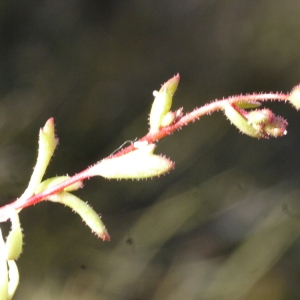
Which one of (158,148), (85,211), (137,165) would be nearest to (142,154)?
(137,165)

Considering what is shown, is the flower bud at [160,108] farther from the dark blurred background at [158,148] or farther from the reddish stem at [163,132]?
the dark blurred background at [158,148]

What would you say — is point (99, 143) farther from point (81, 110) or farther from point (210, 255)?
point (210, 255)

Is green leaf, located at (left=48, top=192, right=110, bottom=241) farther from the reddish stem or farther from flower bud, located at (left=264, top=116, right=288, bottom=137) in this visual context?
flower bud, located at (left=264, top=116, right=288, bottom=137)

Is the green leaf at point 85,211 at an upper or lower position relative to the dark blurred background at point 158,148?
lower

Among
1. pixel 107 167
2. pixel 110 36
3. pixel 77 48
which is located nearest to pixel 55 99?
pixel 77 48

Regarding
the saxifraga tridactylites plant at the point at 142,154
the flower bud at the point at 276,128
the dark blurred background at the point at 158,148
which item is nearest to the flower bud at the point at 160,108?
the saxifraga tridactylites plant at the point at 142,154

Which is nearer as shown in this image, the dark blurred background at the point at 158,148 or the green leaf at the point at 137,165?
the green leaf at the point at 137,165

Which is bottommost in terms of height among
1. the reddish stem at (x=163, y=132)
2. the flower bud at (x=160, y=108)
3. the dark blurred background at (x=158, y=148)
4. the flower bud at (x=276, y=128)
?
the flower bud at (x=276, y=128)

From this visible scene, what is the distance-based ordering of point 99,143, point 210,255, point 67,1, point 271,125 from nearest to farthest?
point 271,125 < point 67,1 < point 99,143 < point 210,255
